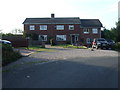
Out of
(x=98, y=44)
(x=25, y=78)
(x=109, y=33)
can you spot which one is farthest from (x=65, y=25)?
(x=25, y=78)

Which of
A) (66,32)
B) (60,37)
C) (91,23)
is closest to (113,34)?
(91,23)

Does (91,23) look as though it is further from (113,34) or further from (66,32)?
(113,34)

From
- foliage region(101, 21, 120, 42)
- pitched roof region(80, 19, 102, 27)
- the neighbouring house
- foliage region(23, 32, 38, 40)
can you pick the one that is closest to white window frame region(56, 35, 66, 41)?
the neighbouring house

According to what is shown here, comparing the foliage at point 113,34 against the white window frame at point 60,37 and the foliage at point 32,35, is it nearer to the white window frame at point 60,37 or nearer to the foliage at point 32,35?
the white window frame at point 60,37

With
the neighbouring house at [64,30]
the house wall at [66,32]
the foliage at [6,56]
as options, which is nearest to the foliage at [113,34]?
the neighbouring house at [64,30]

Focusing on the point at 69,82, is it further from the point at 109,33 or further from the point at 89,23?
the point at 109,33

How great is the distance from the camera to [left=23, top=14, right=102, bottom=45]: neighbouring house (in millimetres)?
47125

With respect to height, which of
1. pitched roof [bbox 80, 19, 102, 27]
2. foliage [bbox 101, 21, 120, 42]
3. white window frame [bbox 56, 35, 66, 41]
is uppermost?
pitched roof [bbox 80, 19, 102, 27]

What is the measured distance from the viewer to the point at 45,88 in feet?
20.2

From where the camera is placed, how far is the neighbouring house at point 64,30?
47.1 meters

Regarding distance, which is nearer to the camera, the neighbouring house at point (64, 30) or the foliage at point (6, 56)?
the foliage at point (6, 56)

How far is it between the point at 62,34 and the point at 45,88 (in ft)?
137

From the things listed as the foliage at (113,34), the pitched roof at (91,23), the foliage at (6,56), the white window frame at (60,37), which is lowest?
the foliage at (6,56)

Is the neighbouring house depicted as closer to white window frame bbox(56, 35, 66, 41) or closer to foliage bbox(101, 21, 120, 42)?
white window frame bbox(56, 35, 66, 41)
